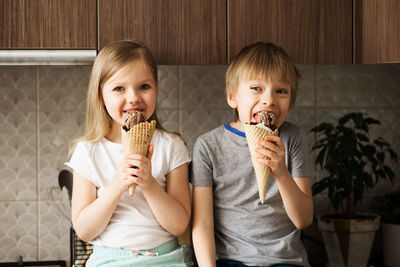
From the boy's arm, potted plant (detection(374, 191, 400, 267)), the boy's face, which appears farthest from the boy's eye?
potted plant (detection(374, 191, 400, 267))

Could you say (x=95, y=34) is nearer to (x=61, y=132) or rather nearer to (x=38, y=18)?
(x=38, y=18)

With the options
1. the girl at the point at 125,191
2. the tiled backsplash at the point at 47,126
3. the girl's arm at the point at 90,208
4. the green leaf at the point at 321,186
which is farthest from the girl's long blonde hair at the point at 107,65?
the green leaf at the point at 321,186

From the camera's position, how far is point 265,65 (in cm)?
117

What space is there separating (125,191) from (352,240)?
772 millimetres

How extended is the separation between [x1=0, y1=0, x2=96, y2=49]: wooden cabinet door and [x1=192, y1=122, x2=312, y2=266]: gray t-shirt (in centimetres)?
45

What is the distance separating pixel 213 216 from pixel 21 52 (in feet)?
2.26

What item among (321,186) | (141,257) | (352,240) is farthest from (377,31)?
(141,257)

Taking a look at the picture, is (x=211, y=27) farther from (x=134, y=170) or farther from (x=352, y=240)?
(x=352, y=240)

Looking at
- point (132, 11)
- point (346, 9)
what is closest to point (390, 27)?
point (346, 9)

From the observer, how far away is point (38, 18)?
1207 millimetres

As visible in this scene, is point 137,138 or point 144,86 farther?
point 144,86

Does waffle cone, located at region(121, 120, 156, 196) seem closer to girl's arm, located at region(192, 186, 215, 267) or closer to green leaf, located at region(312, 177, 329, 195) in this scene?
girl's arm, located at region(192, 186, 215, 267)

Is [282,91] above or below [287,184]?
above

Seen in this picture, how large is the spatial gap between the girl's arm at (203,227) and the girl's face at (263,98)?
0.78 ft
